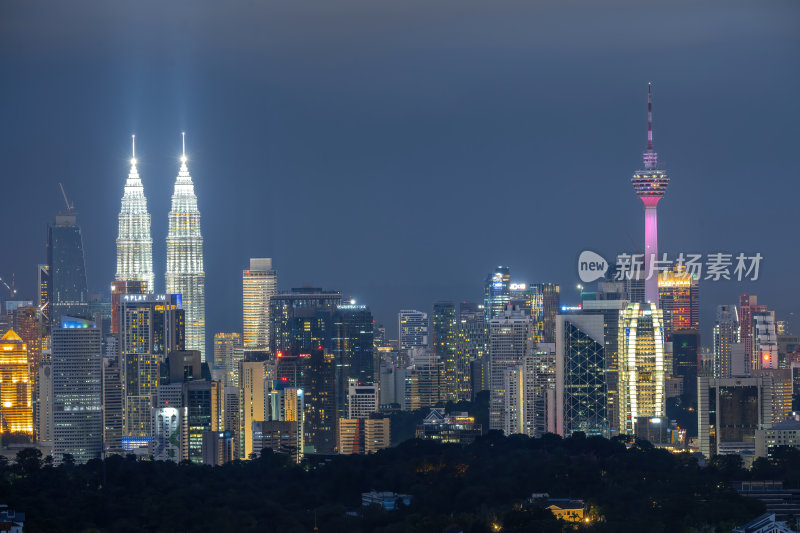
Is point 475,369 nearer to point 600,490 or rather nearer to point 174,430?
point 174,430

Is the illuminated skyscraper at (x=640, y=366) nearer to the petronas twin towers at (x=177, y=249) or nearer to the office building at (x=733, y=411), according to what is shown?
the office building at (x=733, y=411)

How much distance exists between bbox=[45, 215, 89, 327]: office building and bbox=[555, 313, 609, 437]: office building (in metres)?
17.4

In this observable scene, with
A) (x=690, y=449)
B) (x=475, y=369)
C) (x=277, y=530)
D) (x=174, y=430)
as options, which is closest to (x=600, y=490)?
(x=277, y=530)

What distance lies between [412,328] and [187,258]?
408 inches

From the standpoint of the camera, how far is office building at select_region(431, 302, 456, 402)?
59.5 m

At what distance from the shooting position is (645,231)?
61.2 metres

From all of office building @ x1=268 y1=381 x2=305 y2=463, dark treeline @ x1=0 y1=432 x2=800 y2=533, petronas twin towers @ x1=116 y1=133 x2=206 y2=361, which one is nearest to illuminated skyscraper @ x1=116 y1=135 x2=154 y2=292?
petronas twin towers @ x1=116 y1=133 x2=206 y2=361

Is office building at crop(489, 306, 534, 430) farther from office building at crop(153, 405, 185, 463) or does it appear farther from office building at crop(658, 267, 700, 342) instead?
office building at crop(153, 405, 185, 463)

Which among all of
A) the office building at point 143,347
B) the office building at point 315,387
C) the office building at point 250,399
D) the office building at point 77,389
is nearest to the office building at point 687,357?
the office building at point 315,387

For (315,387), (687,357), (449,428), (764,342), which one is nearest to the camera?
(449,428)

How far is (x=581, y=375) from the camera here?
165ft

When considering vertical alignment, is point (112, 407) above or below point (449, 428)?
above

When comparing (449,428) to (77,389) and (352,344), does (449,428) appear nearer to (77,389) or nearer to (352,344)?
(77,389)

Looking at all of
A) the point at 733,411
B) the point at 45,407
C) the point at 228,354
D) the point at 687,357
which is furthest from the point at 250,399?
the point at 687,357
